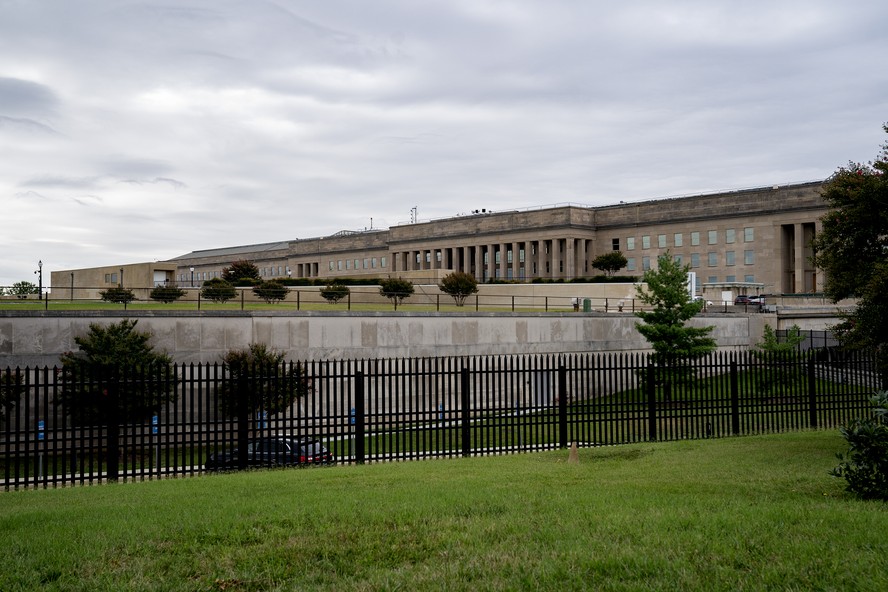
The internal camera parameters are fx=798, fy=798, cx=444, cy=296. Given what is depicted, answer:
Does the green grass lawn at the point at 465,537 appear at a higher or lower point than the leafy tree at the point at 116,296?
lower

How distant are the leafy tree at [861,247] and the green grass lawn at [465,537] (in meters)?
4.37

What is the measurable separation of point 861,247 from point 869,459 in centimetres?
754

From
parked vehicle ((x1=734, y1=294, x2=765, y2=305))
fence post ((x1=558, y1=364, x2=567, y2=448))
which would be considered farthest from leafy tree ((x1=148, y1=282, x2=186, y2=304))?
parked vehicle ((x1=734, y1=294, x2=765, y2=305))

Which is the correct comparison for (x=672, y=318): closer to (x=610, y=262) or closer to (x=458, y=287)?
(x=458, y=287)

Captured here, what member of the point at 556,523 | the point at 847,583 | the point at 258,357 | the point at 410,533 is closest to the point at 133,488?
the point at 410,533

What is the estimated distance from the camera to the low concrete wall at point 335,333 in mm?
27609

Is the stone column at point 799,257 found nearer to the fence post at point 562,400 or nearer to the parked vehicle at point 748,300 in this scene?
the parked vehicle at point 748,300

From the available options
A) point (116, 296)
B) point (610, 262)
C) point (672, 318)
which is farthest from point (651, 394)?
point (610, 262)

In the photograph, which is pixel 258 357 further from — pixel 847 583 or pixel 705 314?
pixel 705 314

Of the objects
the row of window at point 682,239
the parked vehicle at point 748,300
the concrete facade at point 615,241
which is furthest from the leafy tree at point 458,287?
the row of window at point 682,239

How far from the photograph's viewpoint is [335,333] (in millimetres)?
32906

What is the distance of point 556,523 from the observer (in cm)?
824

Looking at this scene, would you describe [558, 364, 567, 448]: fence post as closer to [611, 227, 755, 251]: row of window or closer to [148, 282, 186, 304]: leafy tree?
[148, 282, 186, 304]: leafy tree

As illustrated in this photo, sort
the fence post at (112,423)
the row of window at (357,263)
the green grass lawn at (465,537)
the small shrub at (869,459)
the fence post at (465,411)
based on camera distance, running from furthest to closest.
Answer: the row of window at (357,263) < the fence post at (465,411) < the fence post at (112,423) < the small shrub at (869,459) < the green grass lawn at (465,537)
